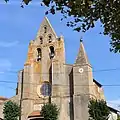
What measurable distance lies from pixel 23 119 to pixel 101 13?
37.4 meters

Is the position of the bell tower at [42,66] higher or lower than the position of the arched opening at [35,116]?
higher

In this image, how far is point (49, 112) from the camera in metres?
41.7

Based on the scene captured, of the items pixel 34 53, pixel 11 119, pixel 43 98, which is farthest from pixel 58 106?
pixel 34 53

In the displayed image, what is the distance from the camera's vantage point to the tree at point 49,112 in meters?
41.8

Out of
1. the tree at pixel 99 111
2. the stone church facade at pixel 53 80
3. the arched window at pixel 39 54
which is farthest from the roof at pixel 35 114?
the arched window at pixel 39 54

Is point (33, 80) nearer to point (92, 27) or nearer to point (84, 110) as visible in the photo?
point (84, 110)

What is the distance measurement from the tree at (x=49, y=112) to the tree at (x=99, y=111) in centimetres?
500

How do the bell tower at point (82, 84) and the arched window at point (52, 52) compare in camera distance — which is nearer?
the bell tower at point (82, 84)

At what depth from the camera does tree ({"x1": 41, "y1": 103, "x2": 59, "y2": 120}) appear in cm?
4175

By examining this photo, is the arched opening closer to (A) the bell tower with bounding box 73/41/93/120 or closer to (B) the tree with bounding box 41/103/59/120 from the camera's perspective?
(B) the tree with bounding box 41/103/59/120

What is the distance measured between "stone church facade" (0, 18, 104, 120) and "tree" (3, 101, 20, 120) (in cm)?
135

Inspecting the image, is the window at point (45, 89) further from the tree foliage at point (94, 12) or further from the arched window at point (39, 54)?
the tree foliage at point (94, 12)

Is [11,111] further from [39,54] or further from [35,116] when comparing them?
[39,54]

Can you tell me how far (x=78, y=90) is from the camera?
4328 centimetres
